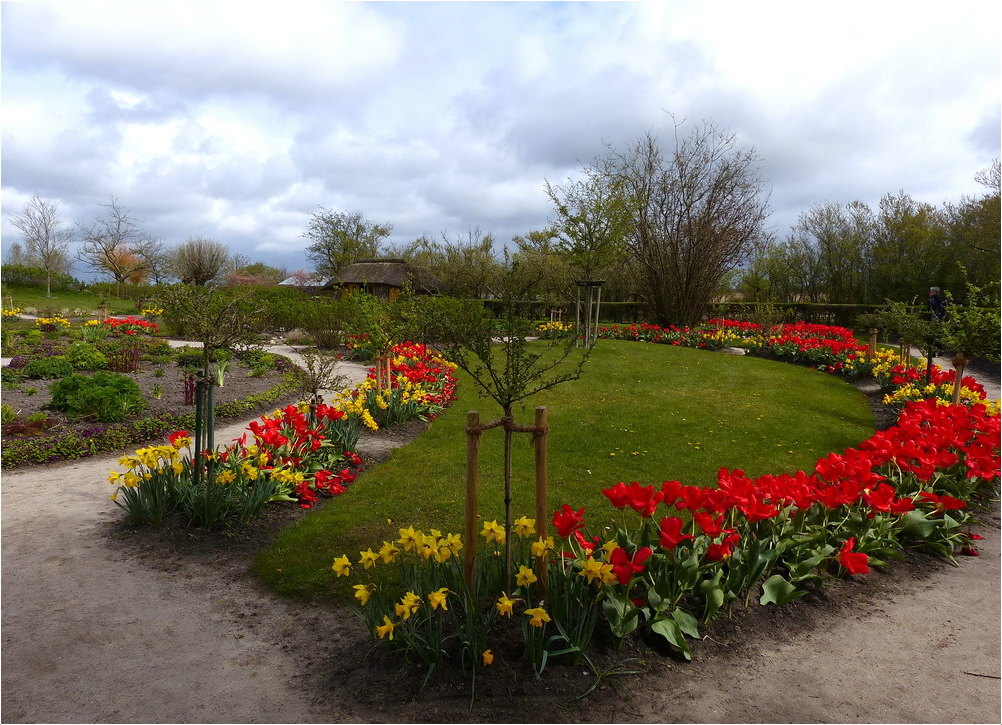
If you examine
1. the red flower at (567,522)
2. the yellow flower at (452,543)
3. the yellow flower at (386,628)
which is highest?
the red flower at (567,522)

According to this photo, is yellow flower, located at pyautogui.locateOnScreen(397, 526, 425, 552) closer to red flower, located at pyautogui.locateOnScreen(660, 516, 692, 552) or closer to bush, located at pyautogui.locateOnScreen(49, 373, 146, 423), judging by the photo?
red flower, located at pyautogui.locateOnScreen(660, 516, 692, 552)

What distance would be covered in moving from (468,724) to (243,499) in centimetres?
268

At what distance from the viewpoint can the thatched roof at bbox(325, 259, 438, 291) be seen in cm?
2983

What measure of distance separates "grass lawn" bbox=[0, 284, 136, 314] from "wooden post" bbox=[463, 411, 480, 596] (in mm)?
26349

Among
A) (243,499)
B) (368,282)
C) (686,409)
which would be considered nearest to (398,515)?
(243,499)

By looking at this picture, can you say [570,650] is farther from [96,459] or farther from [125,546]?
[96,459]

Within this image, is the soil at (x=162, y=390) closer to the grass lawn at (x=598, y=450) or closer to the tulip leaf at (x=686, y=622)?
the grass lawn at (x=598, y=450)

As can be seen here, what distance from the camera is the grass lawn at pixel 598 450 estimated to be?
4.45 m

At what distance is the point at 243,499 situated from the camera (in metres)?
4.46

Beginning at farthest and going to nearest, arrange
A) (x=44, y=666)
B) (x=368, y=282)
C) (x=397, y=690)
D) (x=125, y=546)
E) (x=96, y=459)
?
(x=368, y=282) → (x=96, y=459) → (x=125, y=546) → (x=44, y=666) → (x=397, y=690)

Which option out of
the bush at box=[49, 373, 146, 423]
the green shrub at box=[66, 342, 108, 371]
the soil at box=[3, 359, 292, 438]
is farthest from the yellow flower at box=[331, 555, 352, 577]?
the green shrub at box=[66, 342, 108, 371]

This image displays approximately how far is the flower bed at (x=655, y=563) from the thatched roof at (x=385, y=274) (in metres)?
26.2

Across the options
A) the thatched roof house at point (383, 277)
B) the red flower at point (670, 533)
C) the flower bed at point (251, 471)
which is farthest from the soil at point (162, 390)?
the thatched roof house at point (383, 277)

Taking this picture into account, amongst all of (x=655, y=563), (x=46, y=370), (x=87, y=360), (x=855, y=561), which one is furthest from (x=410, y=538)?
(x=87, y=360)
